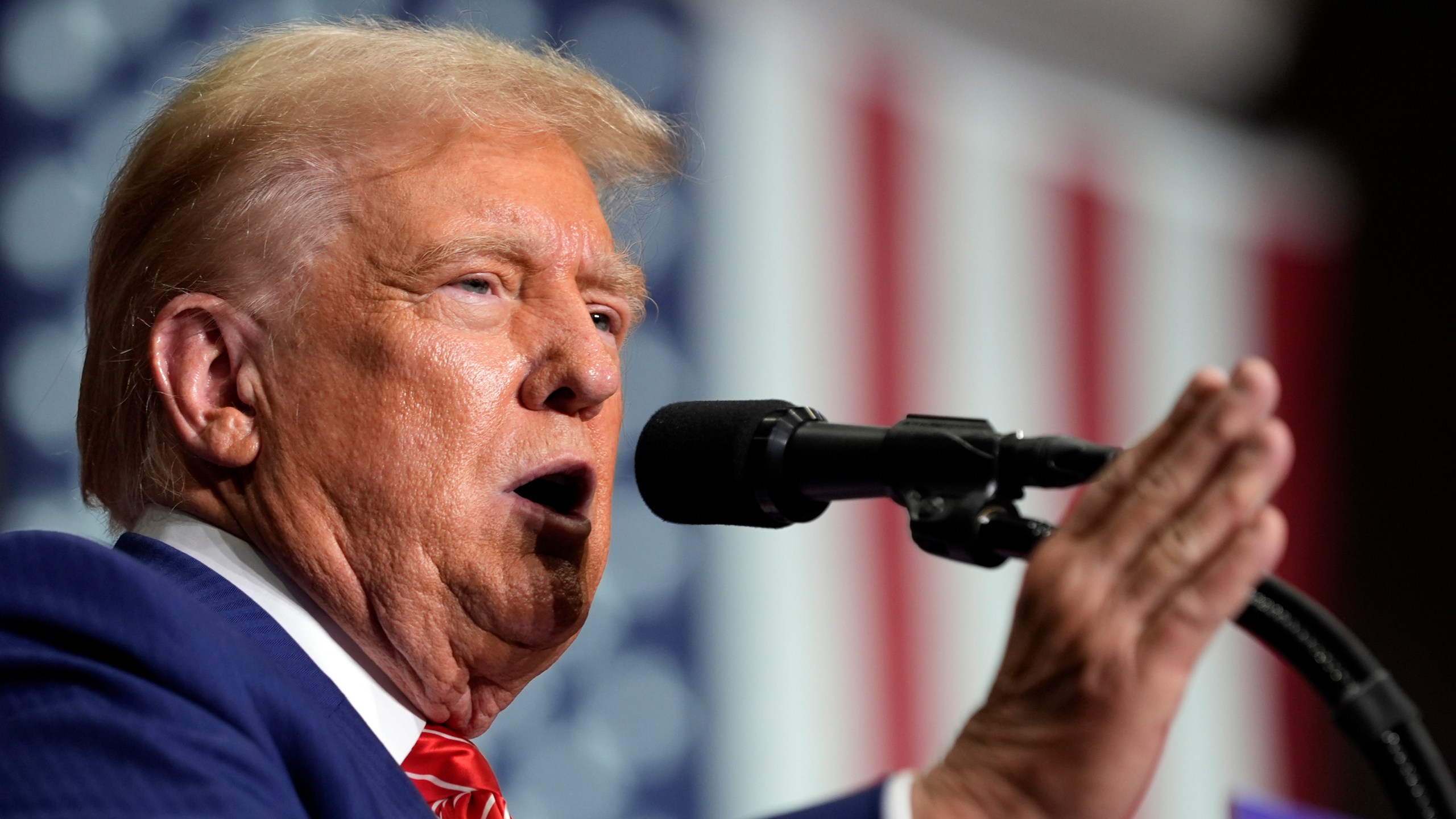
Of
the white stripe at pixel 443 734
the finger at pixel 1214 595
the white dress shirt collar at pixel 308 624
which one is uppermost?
the finger at pixel 1214 595

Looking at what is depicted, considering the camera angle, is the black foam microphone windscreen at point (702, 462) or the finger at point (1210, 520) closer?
the finger at point (1210, 520)

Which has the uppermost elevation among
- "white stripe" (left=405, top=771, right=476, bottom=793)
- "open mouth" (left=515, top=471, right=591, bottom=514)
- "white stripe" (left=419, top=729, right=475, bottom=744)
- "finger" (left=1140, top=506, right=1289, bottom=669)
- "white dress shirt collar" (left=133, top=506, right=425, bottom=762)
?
"finger" (left=1140, top=506, right=1289, bottom=669)

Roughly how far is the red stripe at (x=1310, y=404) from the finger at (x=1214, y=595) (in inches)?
115

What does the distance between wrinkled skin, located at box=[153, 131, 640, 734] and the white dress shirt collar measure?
15 mm

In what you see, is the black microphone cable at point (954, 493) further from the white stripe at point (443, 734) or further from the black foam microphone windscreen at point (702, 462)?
the white stripe at point (443, 734)

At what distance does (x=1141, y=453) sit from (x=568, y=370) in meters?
0.72

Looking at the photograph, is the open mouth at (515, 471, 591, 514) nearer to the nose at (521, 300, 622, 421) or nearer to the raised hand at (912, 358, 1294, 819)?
the nose at (521, 300, 622, 421)

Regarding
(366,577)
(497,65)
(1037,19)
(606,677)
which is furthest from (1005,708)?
(1037,19)

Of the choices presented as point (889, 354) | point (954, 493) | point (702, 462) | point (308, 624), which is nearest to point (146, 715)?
point (308, 624)

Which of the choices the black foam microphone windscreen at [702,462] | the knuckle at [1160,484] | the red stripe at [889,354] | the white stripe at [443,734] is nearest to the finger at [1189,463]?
the knuckle at [1160,484]

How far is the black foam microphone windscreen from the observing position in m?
1.19

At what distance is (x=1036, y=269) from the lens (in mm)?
3191

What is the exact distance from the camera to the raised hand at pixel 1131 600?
85cm

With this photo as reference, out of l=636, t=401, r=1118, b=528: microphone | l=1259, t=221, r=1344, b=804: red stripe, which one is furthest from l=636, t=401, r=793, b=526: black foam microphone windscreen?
l=1259, t=221, r=1344, b=804: red stripe
